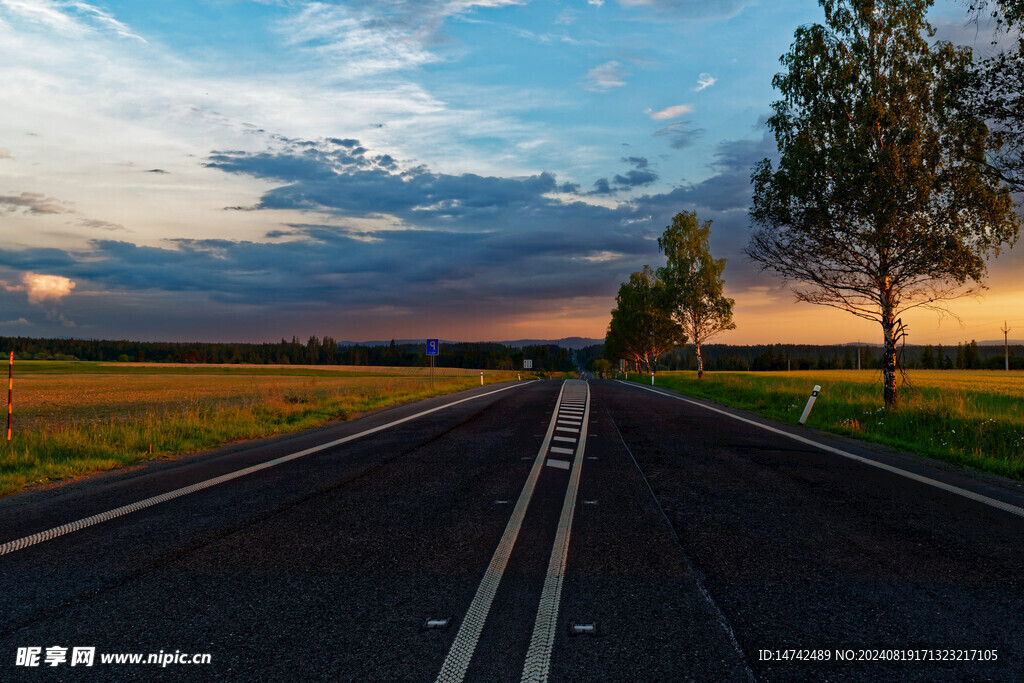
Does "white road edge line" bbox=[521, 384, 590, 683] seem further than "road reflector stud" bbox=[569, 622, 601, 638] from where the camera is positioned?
No

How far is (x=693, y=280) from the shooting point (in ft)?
161

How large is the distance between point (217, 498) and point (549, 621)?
15.7 feet

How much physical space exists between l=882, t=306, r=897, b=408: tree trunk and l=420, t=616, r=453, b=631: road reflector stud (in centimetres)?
1644

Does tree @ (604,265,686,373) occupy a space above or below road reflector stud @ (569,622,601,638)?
above

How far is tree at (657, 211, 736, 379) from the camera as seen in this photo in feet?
160

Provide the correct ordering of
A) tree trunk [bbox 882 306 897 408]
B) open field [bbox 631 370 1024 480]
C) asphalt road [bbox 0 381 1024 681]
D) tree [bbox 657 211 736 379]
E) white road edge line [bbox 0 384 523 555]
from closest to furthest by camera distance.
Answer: asphalt road [bbox 0 381 1024 681] → white road edge line [bbox 0 384 523 555] → open field [bbox 631 370 1024 480] → tree trunk [bbox 882 306 897 408] → tree [bbox 657 211 736 379]

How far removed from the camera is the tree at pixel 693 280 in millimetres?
48625

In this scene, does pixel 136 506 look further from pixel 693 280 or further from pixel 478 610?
pixel 693 280

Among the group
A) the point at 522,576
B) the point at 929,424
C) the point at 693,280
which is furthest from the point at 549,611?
the point at 693,280

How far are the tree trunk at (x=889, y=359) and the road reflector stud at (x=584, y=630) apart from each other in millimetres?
15938

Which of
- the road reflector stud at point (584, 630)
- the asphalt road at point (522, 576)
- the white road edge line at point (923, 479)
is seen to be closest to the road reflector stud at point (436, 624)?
the asphalt road at point (522, 576)

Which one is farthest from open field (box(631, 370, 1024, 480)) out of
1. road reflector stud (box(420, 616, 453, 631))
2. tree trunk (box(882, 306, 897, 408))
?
road reflector stud (box(420, 616, 453, 631))

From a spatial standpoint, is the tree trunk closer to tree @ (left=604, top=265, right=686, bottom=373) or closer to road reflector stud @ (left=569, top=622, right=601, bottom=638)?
road reflector stud @ (left=569, top=622, right=601, bottom=638)

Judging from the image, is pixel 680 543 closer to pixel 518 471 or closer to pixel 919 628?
pixel 919 628
